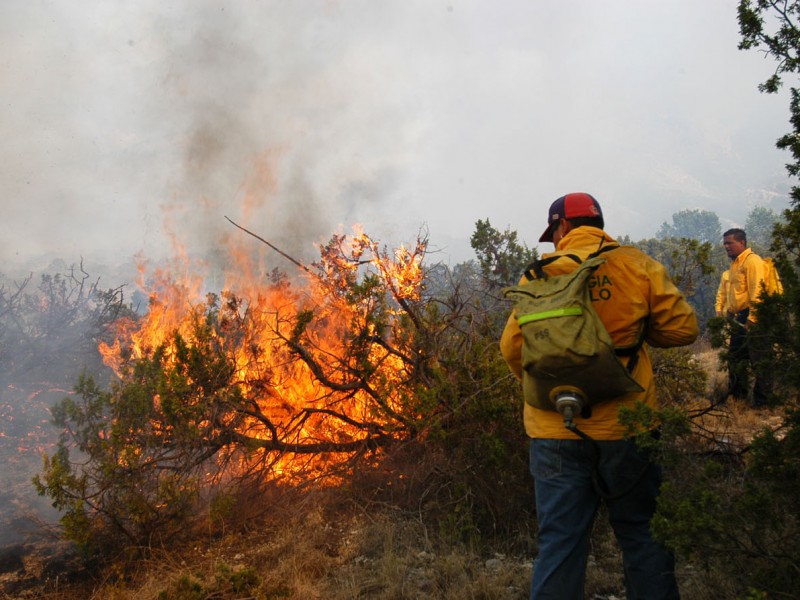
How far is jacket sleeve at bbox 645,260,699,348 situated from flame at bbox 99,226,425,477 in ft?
9.08

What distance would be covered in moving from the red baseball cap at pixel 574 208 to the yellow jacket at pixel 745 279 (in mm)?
3410

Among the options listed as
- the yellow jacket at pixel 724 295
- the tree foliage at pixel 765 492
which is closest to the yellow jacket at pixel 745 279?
the yellow jacket at pixel 724 295

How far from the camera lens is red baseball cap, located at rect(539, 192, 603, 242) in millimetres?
2279

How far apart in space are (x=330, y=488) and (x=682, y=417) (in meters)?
3.65

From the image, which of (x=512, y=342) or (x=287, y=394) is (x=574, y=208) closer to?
(x=512, y=342)

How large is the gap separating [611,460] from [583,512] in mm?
239

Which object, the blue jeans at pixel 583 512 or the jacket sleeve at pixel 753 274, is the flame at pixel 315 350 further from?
the jacket sleeve at pixel 753 274

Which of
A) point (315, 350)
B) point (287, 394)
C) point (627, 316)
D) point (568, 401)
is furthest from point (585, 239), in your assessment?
point (287, 394)

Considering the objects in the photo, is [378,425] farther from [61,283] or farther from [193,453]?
[61,283]

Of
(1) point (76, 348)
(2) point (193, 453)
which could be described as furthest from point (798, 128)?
(1) point (76, 348)

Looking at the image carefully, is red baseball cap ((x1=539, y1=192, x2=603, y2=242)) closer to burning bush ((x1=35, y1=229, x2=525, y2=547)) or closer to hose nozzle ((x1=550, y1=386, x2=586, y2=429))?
hose nozzle ((x1=550, y1=386, x2=586, y2=429))

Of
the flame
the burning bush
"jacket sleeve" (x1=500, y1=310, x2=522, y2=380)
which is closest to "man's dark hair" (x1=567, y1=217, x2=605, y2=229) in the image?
"jacket sleeve" (x1=500, y1=310, x2=522, y2=380)

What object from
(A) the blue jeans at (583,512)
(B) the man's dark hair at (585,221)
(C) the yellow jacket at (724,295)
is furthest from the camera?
(C) the yellow jacket at (724,295)

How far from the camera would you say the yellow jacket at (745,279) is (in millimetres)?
4805
